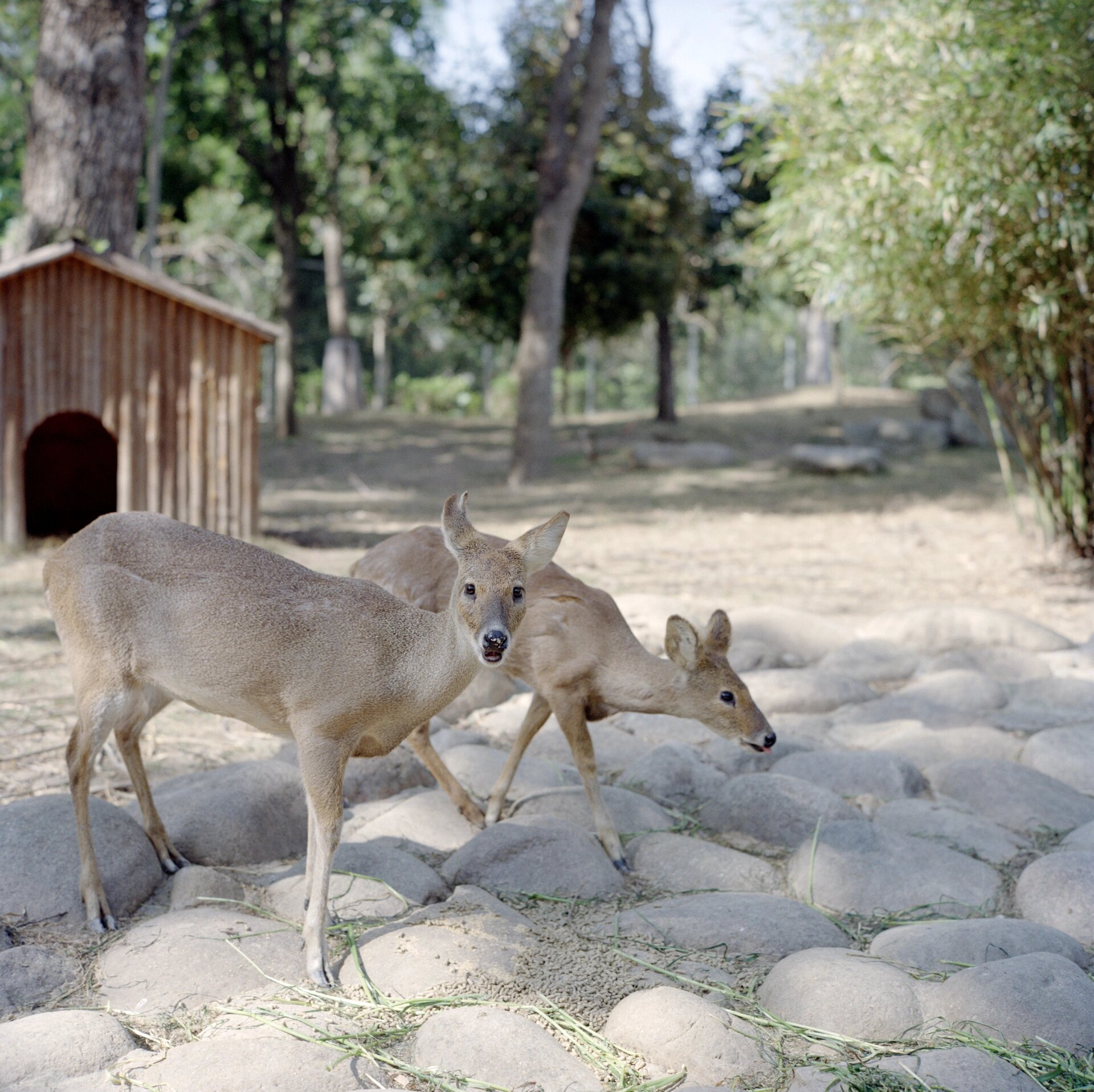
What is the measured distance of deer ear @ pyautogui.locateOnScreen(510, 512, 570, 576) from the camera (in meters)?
3.49

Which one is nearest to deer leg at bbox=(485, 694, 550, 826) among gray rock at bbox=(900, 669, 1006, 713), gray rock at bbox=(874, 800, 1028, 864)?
gray rock at bbox=(874, 800, 1028, 864)

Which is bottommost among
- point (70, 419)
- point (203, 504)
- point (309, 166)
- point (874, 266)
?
point (203, 504)

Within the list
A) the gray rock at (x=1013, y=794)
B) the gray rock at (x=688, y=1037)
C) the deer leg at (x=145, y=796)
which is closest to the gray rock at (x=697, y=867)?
the gray rock at (x=688, y=1037)

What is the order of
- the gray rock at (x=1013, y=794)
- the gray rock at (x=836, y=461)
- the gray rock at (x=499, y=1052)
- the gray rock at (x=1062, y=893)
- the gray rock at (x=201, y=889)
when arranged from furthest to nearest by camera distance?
the gray rock at (x=836, y=461)
the gray rock at (x=1013, y=794)
the gray rock at (x=1062, y=893)
the gray rock at (x=201, y=889)
the gray rock at (x=499, y=1052)

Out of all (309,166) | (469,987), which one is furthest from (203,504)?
(309,166)

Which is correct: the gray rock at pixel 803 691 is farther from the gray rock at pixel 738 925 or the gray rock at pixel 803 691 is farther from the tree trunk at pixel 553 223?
the tree trunk at pixel 553 223

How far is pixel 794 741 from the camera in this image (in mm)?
5488

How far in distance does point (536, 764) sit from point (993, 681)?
2.77 m

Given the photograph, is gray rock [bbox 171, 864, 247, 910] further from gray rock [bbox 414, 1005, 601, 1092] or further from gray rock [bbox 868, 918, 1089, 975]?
gray rock [bbox 868, 918, 1089, 975]

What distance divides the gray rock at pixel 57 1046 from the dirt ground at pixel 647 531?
183 centimetres

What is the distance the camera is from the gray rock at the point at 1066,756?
5.13 m

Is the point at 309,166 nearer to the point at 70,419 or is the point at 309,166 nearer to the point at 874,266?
the point at 70,419

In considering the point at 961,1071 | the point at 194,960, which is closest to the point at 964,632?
the point at 961,1071

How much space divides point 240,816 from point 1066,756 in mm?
3661
